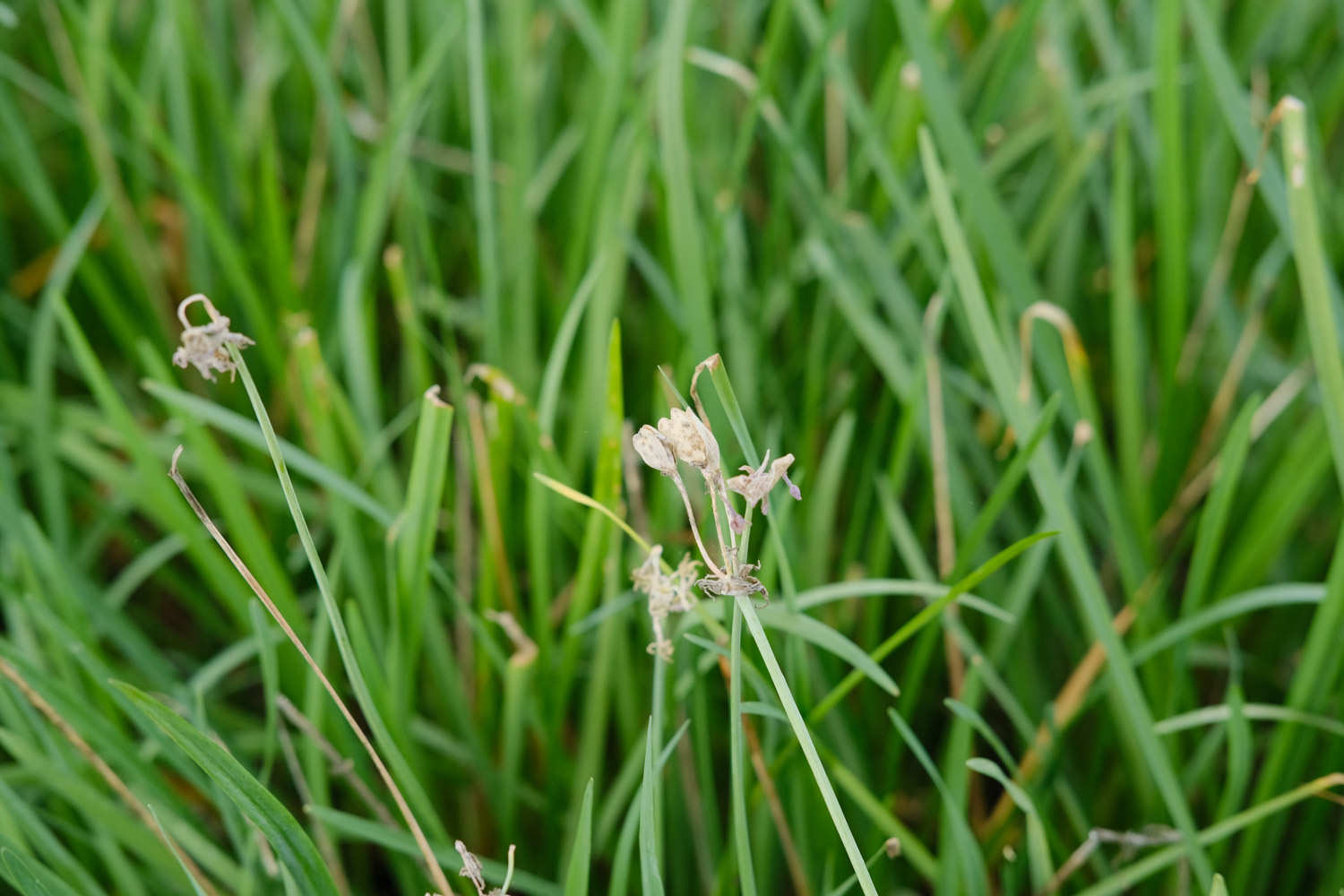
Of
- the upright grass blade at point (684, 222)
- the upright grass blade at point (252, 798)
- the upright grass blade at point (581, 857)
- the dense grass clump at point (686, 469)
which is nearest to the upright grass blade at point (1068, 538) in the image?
the dense grass clump at point (686, 469)

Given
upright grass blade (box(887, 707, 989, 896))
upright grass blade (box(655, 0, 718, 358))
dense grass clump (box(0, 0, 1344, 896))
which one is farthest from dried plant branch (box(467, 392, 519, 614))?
upright grass blade (box(887, 707, 989, 896))

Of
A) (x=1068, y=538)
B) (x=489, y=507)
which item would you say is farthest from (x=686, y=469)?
(x=1068, y=538)

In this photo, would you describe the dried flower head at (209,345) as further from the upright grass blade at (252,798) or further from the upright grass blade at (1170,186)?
the upright grass blade at (1170,186)

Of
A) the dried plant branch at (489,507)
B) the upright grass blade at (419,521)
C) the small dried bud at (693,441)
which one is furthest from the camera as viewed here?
the dried plant branch at (489,507)

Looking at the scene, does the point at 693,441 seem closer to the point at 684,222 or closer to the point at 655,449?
the point at 655,449

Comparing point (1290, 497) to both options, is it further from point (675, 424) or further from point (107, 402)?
point (107, 402)

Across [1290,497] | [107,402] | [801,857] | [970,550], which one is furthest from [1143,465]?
[107,402]

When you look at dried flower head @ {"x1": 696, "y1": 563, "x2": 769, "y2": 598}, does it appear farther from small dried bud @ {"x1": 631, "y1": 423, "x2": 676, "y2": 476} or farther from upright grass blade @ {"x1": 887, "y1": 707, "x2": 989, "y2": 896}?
upright grass blade @ {"x1": 887, "y1": 707, "x2": 989, "y2": 896}

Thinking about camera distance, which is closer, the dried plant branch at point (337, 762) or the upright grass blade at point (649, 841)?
the upright grass blade at point (649, 841)

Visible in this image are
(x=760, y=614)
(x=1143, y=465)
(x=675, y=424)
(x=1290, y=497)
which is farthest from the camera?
(x=1143, y=465)
